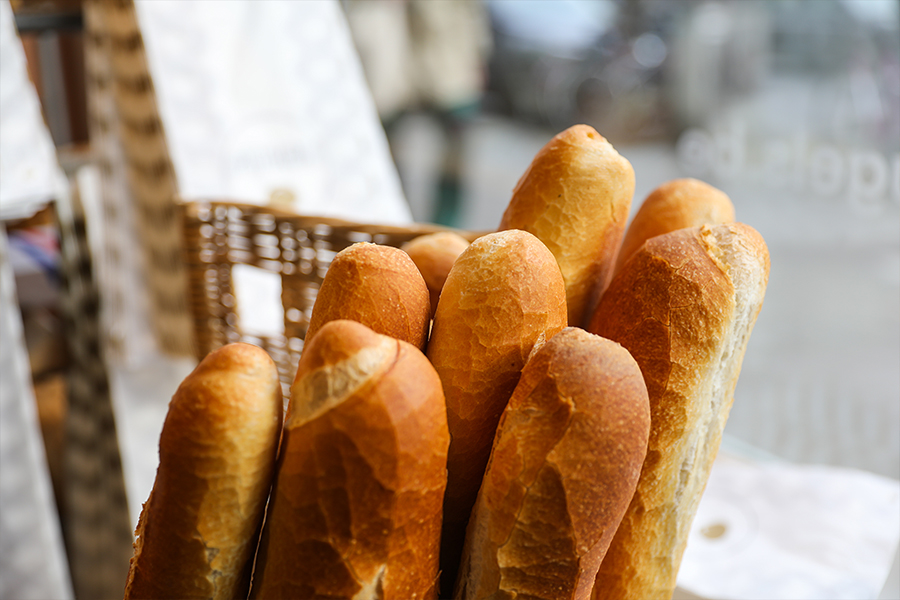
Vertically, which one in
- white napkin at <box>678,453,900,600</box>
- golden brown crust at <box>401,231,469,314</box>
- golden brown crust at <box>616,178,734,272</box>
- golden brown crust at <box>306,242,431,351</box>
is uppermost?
golden brown crust at <box>616,178,734,272</box>

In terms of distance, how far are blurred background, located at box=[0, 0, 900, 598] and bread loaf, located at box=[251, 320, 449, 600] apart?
42 centimetres

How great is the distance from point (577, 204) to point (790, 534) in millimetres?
352

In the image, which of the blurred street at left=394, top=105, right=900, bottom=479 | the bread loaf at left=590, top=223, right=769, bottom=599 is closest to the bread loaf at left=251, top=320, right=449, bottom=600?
the bread loaf at left=590, top=223, right=769, bottom=599

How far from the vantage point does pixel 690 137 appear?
2740 mm

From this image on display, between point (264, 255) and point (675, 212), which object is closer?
point (675, 212)

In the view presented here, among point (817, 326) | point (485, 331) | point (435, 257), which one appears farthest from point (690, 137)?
point (485, 331)

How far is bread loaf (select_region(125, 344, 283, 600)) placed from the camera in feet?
0.81

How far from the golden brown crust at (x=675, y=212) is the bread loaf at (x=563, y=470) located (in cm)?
15

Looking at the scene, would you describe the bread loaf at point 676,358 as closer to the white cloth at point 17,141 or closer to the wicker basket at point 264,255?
the wicker basket at point 264,255

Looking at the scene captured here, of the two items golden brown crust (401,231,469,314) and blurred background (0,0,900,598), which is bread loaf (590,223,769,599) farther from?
blurred background (0,0,900,598)

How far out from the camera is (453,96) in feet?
8.92

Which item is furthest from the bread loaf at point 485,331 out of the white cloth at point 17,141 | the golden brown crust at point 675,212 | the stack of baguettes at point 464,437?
the white cloth at point 17,141

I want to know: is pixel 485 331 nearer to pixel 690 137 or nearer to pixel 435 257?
pixel 435 257

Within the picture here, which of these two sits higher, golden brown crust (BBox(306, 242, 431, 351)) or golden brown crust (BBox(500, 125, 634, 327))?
golden brown crust (BBox(500, 125, 634, 327))
